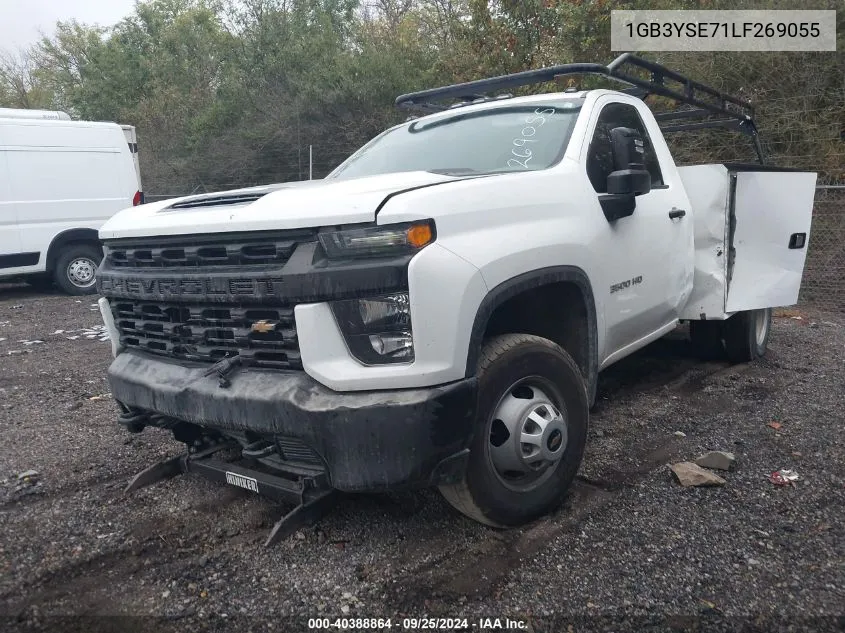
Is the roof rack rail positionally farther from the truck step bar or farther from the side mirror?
the truck step bar

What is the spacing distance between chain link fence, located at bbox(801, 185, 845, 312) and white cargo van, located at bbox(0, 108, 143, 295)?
9.67 metres

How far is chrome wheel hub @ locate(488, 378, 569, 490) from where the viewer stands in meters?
3.04

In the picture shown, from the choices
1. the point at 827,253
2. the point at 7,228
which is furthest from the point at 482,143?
the point at 7,228

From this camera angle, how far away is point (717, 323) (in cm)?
598

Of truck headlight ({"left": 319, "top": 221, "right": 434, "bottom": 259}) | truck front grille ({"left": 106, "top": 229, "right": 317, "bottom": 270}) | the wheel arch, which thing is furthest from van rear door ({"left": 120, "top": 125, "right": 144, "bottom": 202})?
truck headlight ({"left": 319, "top": 221, "right": 434, "bottom": 259})

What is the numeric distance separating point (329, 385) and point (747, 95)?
34.2 feet

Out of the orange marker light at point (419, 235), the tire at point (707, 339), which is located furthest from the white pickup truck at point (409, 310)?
the tire at point (707, 339)

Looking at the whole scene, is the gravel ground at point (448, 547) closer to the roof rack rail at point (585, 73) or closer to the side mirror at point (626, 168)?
the side mirror at point (626, 168)

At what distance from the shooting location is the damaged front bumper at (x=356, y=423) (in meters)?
2.63

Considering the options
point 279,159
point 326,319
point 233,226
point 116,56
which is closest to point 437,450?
point 326,319

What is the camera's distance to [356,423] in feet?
8.61

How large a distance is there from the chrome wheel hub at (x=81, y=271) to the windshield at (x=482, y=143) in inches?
322

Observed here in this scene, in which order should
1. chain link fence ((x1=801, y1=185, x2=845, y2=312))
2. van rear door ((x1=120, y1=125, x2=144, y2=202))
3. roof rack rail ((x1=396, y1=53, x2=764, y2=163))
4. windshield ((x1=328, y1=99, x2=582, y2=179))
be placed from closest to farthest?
windshield ((x1=328, y1=99, x2=582, y2=179)), roof rack rail ((x1=396, y1=53, x2=764, y2=163)), chain link fence ((x1=801, y1=185, x2=845, y2=312)), van rear door ((x1=120, y1=125, x2=144, y2=202))

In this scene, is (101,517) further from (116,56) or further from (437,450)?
(116,56)
